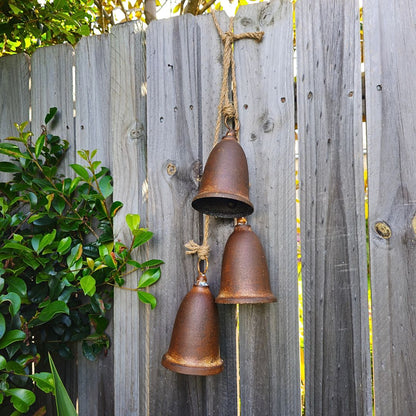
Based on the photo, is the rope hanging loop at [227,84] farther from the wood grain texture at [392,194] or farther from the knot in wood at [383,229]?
the knot in wood at [383,229]

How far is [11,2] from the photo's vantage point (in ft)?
5.04

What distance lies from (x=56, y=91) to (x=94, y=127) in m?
0.26

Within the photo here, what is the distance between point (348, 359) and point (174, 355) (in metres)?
0.56

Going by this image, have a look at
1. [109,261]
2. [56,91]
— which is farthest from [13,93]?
[109,261]

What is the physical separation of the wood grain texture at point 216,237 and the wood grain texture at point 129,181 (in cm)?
26

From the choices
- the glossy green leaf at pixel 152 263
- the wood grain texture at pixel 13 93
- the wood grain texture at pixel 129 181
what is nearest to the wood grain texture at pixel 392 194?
the glossy green leaf at pixel 152 263

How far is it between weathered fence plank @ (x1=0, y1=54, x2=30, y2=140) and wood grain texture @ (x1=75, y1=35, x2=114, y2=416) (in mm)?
273

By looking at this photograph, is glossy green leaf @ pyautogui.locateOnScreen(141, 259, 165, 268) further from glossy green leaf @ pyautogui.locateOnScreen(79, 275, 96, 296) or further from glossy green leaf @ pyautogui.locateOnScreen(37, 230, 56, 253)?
glossy green leaf @ pyautogui.locateOnScreen(37, 230, 56, 253)

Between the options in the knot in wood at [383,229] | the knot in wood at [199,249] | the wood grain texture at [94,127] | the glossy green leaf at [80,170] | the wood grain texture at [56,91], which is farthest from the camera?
the wood grain texture at [56,91]

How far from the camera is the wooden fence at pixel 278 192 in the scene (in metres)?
1.20

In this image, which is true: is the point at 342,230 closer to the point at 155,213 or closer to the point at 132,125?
the point at 155,213

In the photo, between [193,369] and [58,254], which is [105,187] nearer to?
[58,254]

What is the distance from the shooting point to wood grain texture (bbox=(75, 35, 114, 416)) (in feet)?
5.03

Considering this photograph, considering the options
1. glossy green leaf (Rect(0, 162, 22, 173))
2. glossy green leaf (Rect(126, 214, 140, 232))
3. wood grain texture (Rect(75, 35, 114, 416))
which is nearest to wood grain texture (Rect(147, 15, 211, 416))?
glossy green leaf (Rect(126, 214, 140, 232))
